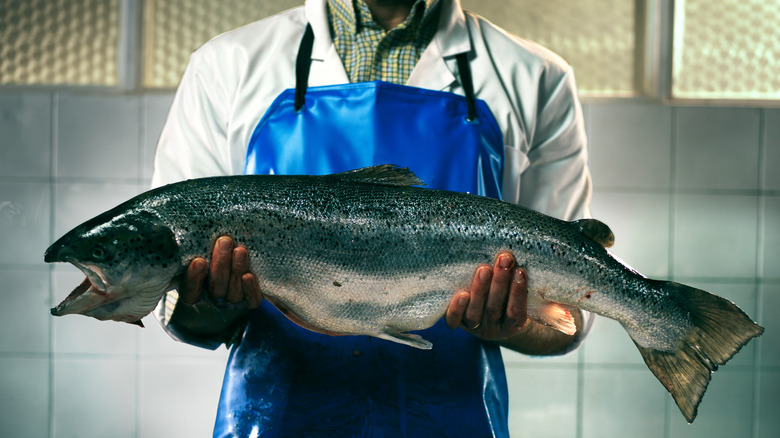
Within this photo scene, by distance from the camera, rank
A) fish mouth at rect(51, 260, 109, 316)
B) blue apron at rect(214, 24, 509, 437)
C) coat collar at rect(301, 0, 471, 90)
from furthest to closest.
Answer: coat collar at rect(301, 0, 471, 90)
blue apron at rect(214, 24, 509, 437)
fish mouth at rect(51, 260, 109, 316)

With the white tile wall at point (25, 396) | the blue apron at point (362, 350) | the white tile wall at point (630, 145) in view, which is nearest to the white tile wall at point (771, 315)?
the white tile wall at point (630, 145)

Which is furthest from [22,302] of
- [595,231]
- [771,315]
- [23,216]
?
[771,315]

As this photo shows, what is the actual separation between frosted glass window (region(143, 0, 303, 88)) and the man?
1.66 meters

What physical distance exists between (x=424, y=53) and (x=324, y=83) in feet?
0.74

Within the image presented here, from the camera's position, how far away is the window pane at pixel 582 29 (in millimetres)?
3053

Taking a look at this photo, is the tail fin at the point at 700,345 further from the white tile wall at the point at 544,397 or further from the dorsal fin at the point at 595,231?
the white tile wall at the point at 544,397

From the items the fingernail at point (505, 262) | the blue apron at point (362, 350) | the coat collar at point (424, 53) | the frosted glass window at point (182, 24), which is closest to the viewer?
the fingernail at point (505, 262)

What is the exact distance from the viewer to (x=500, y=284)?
3.54 ft

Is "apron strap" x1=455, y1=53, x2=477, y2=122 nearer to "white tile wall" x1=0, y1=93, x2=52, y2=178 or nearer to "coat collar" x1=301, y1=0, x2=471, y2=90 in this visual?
"coat collar" x1=301, y1=0, x2=471, y2=90

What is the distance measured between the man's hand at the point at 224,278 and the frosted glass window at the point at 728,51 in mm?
2619

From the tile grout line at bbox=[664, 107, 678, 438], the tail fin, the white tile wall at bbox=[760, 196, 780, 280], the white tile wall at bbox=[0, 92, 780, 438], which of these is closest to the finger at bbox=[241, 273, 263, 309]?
the tail fin

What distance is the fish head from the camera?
0.97 meters

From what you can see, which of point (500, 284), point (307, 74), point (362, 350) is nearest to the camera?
point (500, 284)

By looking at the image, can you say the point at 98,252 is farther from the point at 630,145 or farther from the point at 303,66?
the point at 630,145
